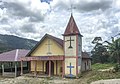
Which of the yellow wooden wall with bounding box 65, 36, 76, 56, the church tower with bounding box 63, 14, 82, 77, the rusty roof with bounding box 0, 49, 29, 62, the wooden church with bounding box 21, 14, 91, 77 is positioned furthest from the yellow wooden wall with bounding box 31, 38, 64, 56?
the rusty roof with bounding box 0, 49, 29, 62

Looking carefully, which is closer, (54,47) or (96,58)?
(54,47)

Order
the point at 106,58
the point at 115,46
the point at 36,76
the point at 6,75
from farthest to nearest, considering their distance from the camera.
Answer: the point at 106,58 → the point at 115,46 → the point at 6,75 → the point at 36,76

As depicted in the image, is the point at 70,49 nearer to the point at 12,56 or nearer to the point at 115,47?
the point at 12,56

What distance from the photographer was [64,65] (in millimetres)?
27922

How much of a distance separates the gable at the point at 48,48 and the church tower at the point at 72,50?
65.8 inches

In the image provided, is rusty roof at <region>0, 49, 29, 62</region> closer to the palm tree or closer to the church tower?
the church tower

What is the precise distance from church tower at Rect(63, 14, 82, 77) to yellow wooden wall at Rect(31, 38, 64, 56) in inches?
68.0

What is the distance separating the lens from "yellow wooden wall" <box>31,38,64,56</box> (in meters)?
29.7

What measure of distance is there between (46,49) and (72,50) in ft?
15.5

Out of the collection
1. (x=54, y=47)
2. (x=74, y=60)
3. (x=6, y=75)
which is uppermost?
(x=54, y=47)

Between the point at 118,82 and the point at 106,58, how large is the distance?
130 feet

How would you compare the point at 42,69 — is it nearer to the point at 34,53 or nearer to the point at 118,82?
the point at 34,53

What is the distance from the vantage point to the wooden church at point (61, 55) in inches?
1086

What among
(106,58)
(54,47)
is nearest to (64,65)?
(54,47)
